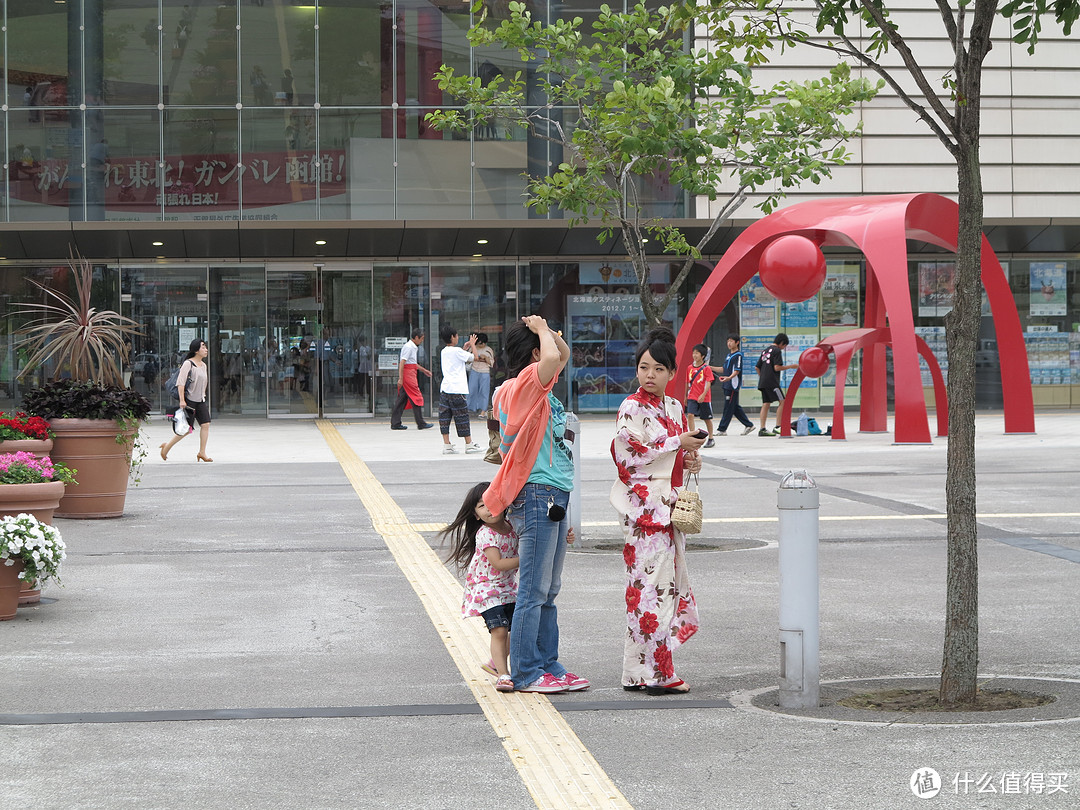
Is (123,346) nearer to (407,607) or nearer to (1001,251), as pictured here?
(407,607)

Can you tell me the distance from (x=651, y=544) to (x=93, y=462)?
25.1ft

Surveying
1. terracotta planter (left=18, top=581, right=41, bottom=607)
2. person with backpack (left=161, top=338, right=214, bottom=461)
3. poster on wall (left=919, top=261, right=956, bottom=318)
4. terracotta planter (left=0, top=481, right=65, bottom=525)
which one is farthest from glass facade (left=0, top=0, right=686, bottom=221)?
terracotta planter (left=18, top=581, right=41, bottom=607)

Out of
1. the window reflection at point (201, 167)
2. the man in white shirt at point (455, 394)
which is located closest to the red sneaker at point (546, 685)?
the man in white shirt at point (455, 394)

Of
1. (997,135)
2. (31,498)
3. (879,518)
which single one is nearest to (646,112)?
(879,518)

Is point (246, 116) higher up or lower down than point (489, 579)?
higher up

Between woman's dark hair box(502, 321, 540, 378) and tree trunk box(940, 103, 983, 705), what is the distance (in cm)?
182

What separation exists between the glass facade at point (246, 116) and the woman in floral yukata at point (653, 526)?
19084mm

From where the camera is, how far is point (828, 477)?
15.2 m

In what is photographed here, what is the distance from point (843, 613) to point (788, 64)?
20876mm

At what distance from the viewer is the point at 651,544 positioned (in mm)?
5816

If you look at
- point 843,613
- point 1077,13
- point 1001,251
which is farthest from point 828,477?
point 1001,251

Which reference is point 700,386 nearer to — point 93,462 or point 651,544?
point 93,462

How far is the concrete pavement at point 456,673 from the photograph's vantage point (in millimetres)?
4496

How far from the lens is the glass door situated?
2698 cm
